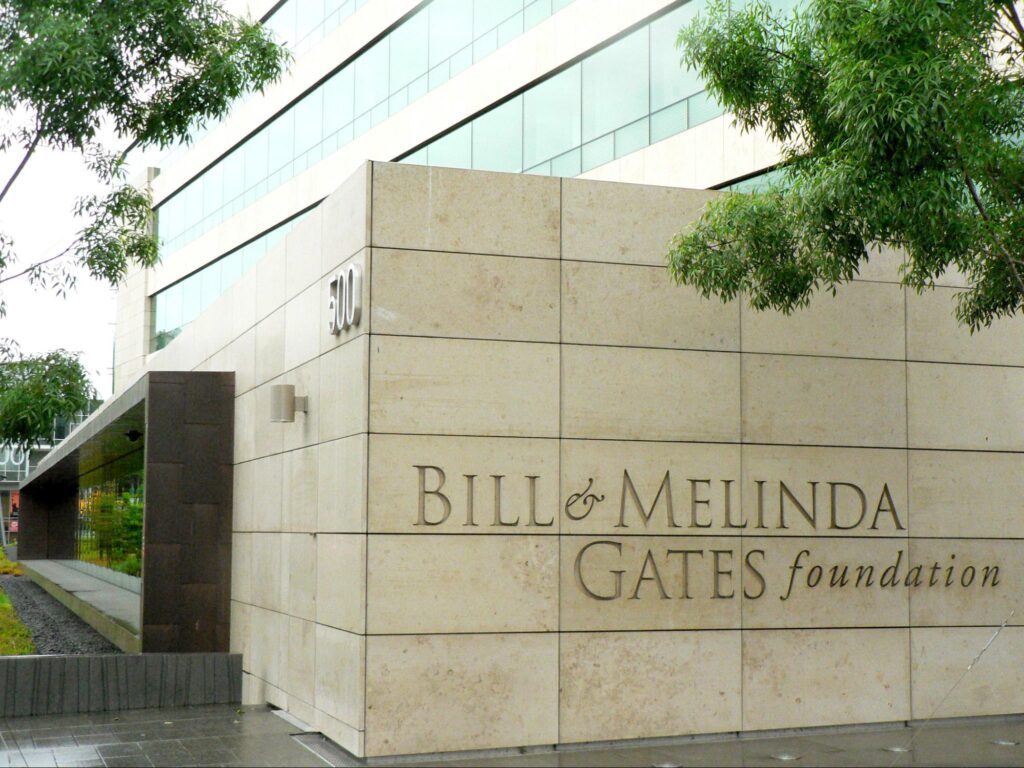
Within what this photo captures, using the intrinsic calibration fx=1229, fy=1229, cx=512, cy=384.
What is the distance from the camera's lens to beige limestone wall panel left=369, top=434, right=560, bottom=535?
998cm

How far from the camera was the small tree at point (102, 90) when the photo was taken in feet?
40.3

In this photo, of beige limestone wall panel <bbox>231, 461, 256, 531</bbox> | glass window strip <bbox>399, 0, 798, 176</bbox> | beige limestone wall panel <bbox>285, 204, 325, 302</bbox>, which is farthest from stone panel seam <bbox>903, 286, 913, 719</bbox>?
beige limestone wall panel <bbox>231, 461, 256, 531</bbox>

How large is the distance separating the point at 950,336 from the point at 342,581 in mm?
6271

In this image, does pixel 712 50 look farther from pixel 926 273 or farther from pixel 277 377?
pixel 277 377

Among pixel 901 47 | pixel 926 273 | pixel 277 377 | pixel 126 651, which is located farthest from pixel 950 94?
pixel 126 651

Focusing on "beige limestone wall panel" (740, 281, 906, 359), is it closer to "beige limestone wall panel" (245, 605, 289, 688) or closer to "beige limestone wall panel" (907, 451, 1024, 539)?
"beige limestone wall panel" (907, 451, 1024, 539)

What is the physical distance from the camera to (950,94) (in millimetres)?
8805

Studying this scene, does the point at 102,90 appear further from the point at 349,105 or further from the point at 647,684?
the point at 349,105

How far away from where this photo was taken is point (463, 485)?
10.2 meters

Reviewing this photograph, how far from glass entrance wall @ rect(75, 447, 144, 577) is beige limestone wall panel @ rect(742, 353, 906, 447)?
878 cm

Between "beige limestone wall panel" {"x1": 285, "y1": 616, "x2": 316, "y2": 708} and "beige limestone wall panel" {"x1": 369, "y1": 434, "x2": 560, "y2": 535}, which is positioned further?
"beige limestone wall panel" {"x1": 285, "y1": 616, "x2": 316, "y2": 708}

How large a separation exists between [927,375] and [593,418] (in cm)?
350

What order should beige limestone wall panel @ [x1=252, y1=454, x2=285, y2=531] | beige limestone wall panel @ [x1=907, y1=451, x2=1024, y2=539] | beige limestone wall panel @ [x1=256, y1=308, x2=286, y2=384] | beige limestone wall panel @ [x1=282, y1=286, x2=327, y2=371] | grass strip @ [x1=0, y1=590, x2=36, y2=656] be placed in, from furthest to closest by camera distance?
1. grass strip @ [x1=0, y1=590, x2=36, y2=656]
2. beige limestone wall panel @ [x1=256, y1=308, x2=286, y2=384]
3. beige limestone wall panel @ [x1=252, y1=454, x2=285, y2=531]
4. beige limestone wall panel @ [x1=907, y1=451, x2=1024, y2=539]
5. beige limestone wall panel @ [x1=282, y1=286, x2=327, y2=371]

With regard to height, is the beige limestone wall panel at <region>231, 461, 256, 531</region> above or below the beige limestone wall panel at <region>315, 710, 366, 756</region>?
above
